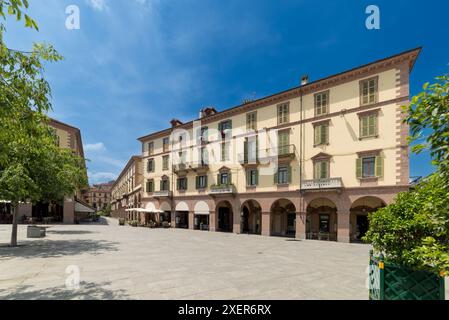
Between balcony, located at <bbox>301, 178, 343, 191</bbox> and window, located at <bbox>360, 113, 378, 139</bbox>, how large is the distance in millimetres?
4117

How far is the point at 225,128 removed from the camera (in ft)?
108

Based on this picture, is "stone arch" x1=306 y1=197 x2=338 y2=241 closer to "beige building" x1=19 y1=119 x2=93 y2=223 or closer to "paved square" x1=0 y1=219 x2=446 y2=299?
"paved square" x1=0 y1=219 x2=446 y2=299

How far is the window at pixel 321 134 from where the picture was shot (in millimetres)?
24609

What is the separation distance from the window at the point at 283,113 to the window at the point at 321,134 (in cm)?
324

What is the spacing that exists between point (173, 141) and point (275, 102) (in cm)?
1621

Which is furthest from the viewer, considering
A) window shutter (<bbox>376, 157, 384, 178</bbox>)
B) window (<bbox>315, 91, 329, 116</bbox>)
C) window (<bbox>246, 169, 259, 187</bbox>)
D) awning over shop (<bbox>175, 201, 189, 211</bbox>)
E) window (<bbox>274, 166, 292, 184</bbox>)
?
awning over shop (<bbox>175, 201, 189, 211</bbox>)

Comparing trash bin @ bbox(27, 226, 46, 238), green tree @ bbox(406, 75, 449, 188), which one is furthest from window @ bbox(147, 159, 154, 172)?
green tree @ bbox(406, 75, 449, 188)

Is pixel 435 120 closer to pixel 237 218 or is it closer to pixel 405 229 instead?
pixel 405 229

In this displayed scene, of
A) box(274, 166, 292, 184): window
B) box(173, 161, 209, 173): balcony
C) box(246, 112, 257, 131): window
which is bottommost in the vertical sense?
box(274, 166, 292, 184): window

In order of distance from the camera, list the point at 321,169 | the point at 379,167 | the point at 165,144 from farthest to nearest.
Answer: the point at 165,144
the point at 321,169
the point at 379,167

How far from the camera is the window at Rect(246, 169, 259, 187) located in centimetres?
2926

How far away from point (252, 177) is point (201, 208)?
862 centimetres

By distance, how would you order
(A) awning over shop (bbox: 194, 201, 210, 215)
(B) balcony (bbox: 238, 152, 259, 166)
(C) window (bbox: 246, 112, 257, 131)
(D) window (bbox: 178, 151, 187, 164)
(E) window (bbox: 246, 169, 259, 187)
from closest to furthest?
(B) balcony (bbox: 238, 152, 259, 166) → (E) window (bbox: 246, 169, 259, 187) → (C) window (bbox: 246, 112, 257, 131) → (A) awning over shop (bbox: 194, 201, 210, 215) → (D) window (bbox: 178, 151, 187, 164)

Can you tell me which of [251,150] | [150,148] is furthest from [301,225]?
[150,148]
